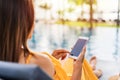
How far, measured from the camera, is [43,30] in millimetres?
5254

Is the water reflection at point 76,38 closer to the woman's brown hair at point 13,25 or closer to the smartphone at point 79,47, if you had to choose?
the smartphone at point 79,47

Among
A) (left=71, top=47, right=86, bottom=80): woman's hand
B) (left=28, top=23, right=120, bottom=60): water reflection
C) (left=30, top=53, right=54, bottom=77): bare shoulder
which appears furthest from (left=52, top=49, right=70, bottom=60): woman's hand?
(left=28, top=23, right=120, bottom=60): water reflection

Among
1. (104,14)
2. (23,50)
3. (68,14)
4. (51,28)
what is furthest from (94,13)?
(23,50)

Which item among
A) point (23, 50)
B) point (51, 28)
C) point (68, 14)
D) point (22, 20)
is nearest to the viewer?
point (22, 20)

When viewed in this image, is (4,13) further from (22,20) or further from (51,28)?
(51,28)

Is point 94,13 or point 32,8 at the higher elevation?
point 32,8

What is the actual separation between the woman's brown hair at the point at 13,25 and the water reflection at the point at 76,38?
2.97 meters

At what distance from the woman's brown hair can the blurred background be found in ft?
9.04

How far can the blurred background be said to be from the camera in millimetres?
4340

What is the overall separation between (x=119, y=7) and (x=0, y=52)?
3274 millimetres

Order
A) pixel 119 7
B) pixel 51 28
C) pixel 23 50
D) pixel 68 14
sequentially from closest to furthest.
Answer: pixel 23 50
pixel 119 7
pixel 68 14
pixel 51 28

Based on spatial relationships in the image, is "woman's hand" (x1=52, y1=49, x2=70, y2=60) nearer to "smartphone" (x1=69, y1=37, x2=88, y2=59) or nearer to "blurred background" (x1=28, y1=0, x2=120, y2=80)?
"smartphone" (x1=69, y1=37, x2=88, y2=59)

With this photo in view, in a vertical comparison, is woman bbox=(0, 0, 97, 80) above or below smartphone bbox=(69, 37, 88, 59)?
above

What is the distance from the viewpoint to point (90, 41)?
473 centimetres
